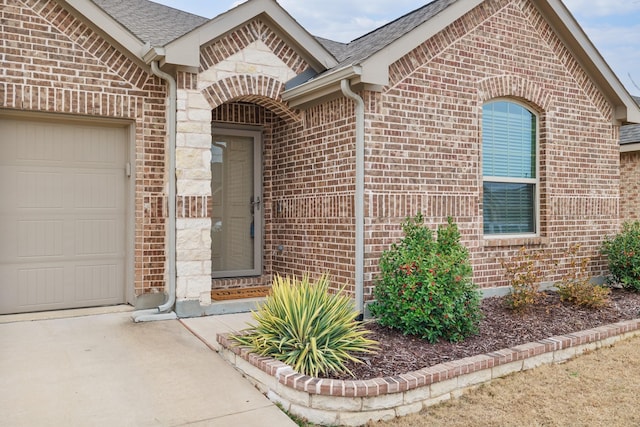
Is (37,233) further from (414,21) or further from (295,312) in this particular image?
(414,21)

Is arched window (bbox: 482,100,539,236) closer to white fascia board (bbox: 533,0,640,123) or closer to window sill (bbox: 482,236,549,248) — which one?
window sill (bbox: 482,236,549,248)

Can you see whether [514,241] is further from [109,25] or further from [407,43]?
[109,25]

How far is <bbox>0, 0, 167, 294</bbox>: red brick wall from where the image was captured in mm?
6023

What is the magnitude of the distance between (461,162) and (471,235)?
100 centimetres

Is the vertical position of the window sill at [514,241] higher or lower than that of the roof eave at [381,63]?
lower

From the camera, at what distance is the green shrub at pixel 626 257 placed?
8.09m

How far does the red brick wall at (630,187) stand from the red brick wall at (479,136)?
3501mm

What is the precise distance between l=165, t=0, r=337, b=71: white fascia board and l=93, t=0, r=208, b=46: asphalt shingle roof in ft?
1.21

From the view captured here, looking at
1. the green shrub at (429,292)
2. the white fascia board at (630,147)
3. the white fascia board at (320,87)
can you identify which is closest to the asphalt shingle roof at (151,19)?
the white fascia board at (320,87)

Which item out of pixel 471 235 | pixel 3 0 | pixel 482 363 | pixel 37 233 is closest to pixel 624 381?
pixel 482 363

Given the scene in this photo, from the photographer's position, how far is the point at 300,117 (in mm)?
7465

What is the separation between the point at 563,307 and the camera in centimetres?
697

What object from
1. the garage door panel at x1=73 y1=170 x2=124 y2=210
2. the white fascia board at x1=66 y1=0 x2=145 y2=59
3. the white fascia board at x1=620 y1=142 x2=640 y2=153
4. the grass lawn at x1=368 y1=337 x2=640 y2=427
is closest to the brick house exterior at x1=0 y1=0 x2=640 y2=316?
the white fascia board at x1=66 y1=0 x2=145 y2=59

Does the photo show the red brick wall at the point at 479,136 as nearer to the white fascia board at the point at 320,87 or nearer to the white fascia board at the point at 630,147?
the white fascia board at the point at 320,87
